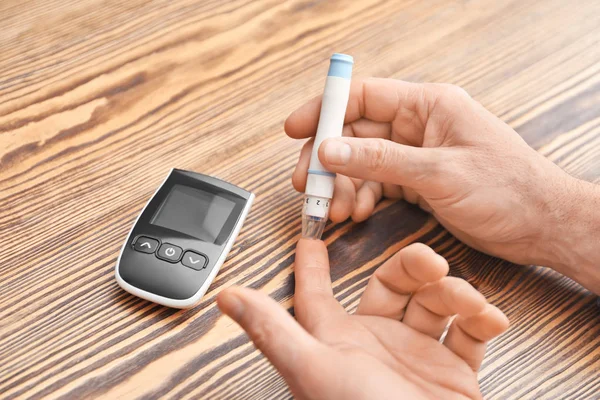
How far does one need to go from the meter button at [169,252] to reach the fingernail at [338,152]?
20 centimetres

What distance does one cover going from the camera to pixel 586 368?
62 centimetres

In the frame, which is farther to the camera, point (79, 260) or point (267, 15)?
point (267, 15)

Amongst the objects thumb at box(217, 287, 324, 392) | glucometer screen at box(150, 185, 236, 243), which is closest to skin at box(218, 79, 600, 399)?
thumb at box(217, 287, 324, 392)

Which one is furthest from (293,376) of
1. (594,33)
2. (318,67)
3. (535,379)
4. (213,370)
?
(594,33)

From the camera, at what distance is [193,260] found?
62cm

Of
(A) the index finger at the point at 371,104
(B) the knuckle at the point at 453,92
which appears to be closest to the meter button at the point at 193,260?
(A) the index finger at the point at 371,104

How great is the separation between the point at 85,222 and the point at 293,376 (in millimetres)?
361

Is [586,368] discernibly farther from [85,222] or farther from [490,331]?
[85,222]

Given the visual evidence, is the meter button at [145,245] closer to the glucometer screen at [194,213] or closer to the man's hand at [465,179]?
the glucometer screen at [194,213]

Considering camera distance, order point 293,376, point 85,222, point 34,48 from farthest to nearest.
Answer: point 34,48, point 85,222, point 293,376

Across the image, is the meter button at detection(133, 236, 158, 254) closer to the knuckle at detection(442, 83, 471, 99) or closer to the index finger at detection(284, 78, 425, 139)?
the index finger at detection(284, 78, 425, 139)

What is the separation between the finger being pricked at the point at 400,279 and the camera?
511mm

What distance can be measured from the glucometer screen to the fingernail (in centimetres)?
14

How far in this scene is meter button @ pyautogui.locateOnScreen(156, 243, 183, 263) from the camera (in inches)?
24.2
